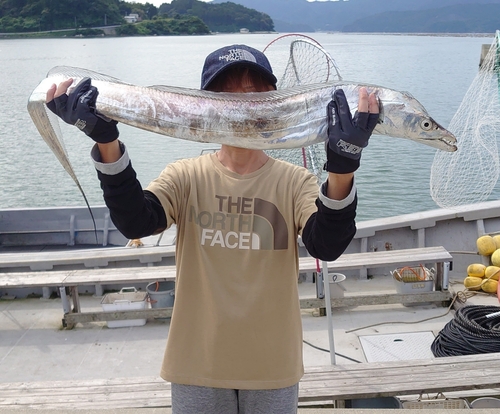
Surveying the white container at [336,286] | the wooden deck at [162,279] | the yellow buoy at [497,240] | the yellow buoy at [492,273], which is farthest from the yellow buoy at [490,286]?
the white container at [336,286]

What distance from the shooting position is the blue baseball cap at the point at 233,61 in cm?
212

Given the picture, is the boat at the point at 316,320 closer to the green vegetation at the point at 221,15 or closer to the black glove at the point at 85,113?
the black glove at the point at 85,113

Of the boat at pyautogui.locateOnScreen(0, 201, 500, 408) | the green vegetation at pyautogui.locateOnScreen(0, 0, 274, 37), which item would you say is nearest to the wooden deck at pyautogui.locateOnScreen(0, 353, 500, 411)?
the boat at pyautogui.locateOnScreen(0, 201, 500, 408)

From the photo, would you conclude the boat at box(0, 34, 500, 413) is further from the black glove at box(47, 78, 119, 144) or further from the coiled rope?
the black glove at box(47, 78, 119, 144)

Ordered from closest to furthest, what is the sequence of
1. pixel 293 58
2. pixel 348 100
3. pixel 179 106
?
1. pixel 348 100
2. pixel 179 106
3. pixel 293 58

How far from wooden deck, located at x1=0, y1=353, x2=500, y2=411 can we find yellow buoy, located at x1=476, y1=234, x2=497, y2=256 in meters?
3.05

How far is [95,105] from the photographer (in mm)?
2055

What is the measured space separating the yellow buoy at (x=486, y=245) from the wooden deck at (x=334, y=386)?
10.00 feet

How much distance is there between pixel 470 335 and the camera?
4602 mm

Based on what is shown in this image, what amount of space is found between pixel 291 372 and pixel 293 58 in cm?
359

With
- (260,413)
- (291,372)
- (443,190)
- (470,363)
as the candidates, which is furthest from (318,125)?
(443,190)

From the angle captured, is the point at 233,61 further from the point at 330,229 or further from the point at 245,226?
the point at 330,229

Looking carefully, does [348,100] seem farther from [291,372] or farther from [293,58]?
[293,58]

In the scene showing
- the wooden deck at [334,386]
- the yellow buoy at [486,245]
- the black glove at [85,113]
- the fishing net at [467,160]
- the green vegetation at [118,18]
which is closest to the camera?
the black glove at [85,113]
